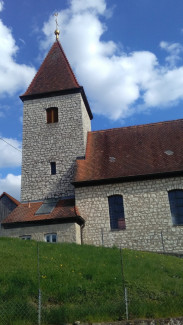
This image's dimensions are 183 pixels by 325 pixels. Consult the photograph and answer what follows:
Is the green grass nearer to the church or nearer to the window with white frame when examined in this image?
the window with white frame

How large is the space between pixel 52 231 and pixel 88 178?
3527 millimetres

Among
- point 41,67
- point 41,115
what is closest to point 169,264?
point 41,115

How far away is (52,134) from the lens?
2105cm

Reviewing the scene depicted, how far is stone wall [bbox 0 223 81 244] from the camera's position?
16.5 meters

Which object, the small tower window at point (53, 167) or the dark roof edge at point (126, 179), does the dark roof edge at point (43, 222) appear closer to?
the dark roof edge at point (126, 179)

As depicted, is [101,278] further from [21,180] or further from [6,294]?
[21,180]

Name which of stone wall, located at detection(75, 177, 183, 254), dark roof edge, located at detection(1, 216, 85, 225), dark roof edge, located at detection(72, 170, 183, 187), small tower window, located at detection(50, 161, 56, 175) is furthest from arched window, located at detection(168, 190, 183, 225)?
small tower window, located at detection(50, 161, 56, 175)

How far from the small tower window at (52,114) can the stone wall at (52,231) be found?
763 cm

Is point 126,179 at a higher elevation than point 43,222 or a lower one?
higher

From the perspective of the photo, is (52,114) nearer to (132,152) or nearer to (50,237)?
(132,152)

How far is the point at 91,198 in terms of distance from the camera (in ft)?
58.8

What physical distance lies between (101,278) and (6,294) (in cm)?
271

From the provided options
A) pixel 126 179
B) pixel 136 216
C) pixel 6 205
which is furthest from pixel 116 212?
pixel 6 205

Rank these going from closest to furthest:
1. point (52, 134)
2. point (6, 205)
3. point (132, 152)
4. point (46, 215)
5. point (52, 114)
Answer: point (46, 215), point (132, 152), point (52, 134), point (52, 114), point (6, 205)
